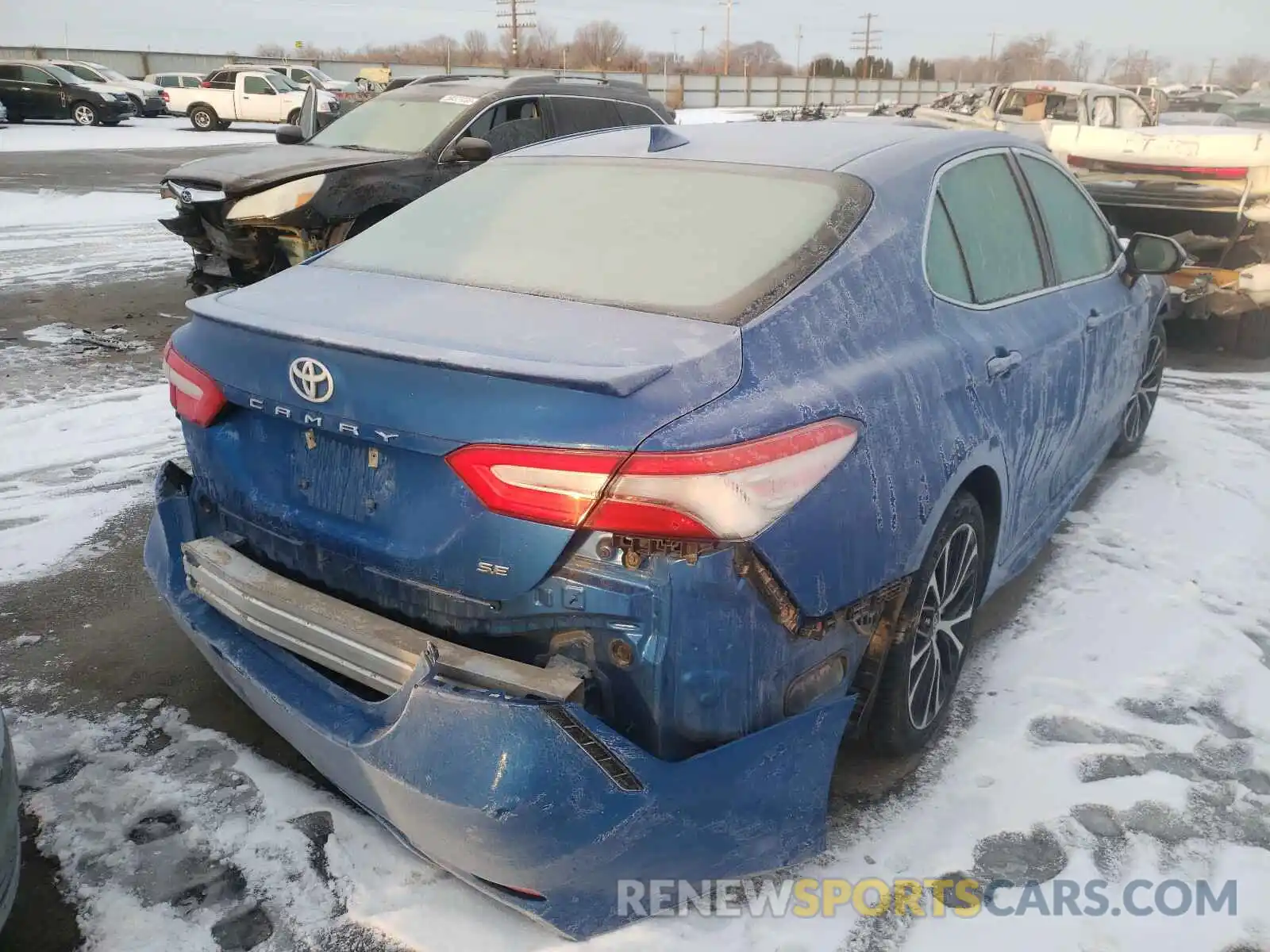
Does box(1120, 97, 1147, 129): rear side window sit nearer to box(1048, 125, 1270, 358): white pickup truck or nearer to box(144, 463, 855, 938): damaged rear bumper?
box(1048, 125, 1270, 358): white pickup truck

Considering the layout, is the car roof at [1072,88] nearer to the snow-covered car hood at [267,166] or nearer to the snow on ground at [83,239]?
the snow-covered car hood at [267,166]

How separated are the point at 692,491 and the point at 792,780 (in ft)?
2.29

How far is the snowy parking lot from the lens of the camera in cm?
223

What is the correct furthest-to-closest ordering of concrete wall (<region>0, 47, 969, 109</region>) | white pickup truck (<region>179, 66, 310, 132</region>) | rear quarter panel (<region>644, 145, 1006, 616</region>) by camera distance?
1. concrete wall (<region>0, 47, 969, 109</region>)
2. white pickup truck (<region>179, 66, 310, 132</region>)
3. rear quarter panel (<region>644, 145, 1006, 616</region>)

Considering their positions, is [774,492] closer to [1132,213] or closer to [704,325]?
[704,325]

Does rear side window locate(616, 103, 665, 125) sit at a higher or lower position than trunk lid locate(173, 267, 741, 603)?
higher

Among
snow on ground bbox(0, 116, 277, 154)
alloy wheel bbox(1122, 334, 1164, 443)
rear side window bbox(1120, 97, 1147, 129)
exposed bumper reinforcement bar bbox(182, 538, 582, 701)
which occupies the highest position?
rear side window bbox(1120, 97, 1147, 129)

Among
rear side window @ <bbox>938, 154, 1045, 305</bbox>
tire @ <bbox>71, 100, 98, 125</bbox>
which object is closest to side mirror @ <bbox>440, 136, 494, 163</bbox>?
rear side window @ <bbox>938, 154, 1045, 305</bbox>

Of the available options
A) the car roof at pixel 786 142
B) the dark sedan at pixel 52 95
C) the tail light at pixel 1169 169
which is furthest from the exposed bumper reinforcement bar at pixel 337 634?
the dark sedan at pixel 52 95

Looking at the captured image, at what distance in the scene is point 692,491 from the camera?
72.5 inches

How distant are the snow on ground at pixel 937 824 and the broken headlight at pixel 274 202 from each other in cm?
476

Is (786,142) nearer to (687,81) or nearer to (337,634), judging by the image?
(337,634)

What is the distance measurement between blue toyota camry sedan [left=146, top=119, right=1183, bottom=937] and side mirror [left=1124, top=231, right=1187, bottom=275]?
1.67 metres

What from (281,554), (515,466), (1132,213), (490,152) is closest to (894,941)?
(515,466)
